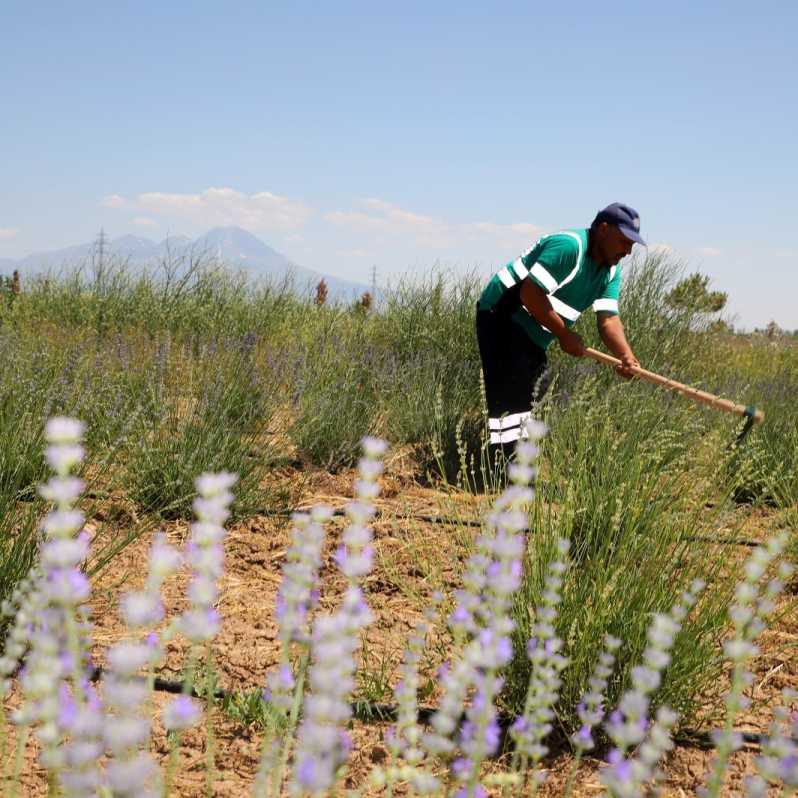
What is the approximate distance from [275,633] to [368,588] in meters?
0.63

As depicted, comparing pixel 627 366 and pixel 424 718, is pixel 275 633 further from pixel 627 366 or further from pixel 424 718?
pixel 627 366

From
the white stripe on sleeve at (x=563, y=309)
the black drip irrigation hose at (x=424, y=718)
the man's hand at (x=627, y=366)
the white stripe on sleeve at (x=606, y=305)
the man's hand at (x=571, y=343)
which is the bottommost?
the black drip irrigation hose at (x=424, y=718)

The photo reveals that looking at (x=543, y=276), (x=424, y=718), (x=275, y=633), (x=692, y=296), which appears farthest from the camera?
(x=692, y=296)

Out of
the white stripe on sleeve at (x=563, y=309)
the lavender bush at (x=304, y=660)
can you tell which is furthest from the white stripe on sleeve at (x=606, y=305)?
the lavender bush at (x=304, y=660)

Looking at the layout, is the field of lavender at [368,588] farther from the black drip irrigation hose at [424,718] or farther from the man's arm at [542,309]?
the man's arm at [542,309]

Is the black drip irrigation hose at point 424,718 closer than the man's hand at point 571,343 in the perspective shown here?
Yes

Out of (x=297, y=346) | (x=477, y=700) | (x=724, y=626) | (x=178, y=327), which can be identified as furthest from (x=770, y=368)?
(x=477, y=700)

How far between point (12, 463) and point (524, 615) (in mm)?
2099

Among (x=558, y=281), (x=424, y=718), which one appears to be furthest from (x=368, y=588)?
(x=558, y=281)

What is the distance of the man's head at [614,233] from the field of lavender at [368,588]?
35.3 inches

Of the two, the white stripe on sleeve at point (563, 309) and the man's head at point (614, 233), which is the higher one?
the man's head at point (614, 233)

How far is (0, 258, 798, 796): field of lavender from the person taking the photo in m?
0.90

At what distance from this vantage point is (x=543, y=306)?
4.45 metres

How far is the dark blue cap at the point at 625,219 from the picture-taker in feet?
14.3
